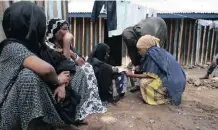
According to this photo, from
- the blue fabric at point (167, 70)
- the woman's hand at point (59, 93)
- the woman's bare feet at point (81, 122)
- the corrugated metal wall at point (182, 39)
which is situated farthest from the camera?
the corrugated metal wall at point (182, 39)

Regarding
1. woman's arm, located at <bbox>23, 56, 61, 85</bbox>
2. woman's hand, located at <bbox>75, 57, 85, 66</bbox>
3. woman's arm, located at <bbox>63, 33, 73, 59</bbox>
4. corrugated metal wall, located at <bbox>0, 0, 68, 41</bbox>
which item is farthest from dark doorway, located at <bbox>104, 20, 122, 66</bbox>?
woman's arm, located at <bbox>23, 56, 61, 85</bbox>

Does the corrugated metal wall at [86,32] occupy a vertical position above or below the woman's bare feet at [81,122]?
above

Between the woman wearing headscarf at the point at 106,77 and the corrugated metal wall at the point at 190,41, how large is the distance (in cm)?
673

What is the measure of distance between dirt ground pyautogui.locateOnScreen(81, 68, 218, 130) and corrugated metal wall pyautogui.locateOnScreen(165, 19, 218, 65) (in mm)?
6033

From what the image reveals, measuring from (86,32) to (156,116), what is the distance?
656 cm

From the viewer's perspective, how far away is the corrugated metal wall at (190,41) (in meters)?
11.6

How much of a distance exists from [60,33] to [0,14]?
83cm

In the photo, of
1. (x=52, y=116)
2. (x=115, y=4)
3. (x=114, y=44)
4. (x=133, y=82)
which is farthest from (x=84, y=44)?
(x=52, y=116)

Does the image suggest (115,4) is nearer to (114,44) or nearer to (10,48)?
(114,44)

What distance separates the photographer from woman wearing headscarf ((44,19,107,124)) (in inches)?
139

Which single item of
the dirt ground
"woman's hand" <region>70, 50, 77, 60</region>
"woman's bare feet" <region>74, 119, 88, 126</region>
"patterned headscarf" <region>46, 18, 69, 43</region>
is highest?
"patterned headscarf" <region>46, 18, 69, 43</region>

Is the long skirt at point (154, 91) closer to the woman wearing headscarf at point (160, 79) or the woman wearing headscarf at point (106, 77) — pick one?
the woman wearing headscarf at point (160, 79)

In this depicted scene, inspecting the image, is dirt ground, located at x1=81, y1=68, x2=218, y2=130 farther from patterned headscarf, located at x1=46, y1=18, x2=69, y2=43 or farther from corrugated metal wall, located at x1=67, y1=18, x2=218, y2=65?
corrugated metal wall, located at x1=67, y1=18, x2=218, y2=65

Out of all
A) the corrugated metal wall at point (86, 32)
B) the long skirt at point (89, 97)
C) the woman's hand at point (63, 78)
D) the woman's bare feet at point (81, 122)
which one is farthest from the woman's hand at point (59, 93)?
the corrugated metal wall at point (86, 32)
